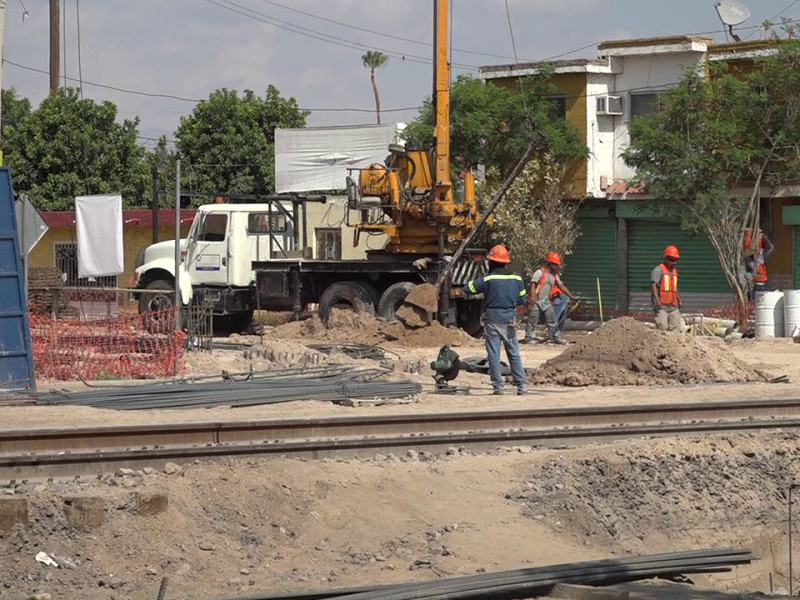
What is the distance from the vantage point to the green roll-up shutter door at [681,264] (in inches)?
1282

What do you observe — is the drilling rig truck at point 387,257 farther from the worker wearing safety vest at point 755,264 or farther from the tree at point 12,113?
the tree at point 12,113

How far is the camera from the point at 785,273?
31.4m

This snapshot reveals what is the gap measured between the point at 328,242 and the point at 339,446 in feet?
60.3

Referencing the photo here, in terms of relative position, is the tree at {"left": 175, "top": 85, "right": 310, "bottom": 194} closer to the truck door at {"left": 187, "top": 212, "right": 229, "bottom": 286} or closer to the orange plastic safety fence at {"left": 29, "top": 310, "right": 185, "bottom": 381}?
the truck door at {"left": 187, "top": 212, "right": 229, "bottom": 286}

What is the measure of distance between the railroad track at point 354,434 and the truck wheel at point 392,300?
11685 millimetres

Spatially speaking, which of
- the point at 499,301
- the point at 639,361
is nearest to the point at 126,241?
the point at 639,361

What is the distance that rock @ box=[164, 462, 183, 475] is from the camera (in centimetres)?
1008

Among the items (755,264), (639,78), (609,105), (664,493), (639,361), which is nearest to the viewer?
(664,493)

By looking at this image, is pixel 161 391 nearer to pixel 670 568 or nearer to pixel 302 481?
pixel 302 481

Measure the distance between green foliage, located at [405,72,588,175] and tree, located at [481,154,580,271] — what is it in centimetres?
46

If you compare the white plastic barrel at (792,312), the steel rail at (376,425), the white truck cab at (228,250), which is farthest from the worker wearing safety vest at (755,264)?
the steel rail at (376,425)

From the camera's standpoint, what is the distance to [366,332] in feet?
78.4

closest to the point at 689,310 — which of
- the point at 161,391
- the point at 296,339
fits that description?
the point at 296,339

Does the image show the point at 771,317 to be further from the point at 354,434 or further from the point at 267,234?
the point at 354,434
